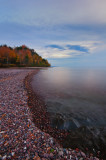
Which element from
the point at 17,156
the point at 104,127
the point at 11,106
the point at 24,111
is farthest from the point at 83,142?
the point at 11,106

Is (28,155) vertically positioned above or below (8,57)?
below

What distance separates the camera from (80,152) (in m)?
3.30

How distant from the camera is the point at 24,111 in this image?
564 centimetres

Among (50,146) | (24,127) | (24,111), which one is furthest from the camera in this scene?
(24,111)

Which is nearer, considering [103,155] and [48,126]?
[103,155]

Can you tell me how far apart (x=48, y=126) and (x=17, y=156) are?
2299 millimetres

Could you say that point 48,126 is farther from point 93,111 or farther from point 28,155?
point 93,111

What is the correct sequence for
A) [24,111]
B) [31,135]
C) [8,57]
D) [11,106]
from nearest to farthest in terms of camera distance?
[31,135] < [24,111] < [11,106] < [8,57]

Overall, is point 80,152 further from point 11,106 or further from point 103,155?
point 11,106

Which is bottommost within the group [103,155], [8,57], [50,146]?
[103,155]

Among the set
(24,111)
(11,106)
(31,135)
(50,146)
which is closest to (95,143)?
(50,146)

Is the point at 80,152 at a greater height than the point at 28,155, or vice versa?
the point at 28,155

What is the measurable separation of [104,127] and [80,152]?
9.64ft

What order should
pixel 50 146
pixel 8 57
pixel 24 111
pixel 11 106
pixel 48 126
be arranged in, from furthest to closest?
pixel 8 57 → pixel 11 106 → pixel 24 111 → pixel 48 126 → pixel 50 146
